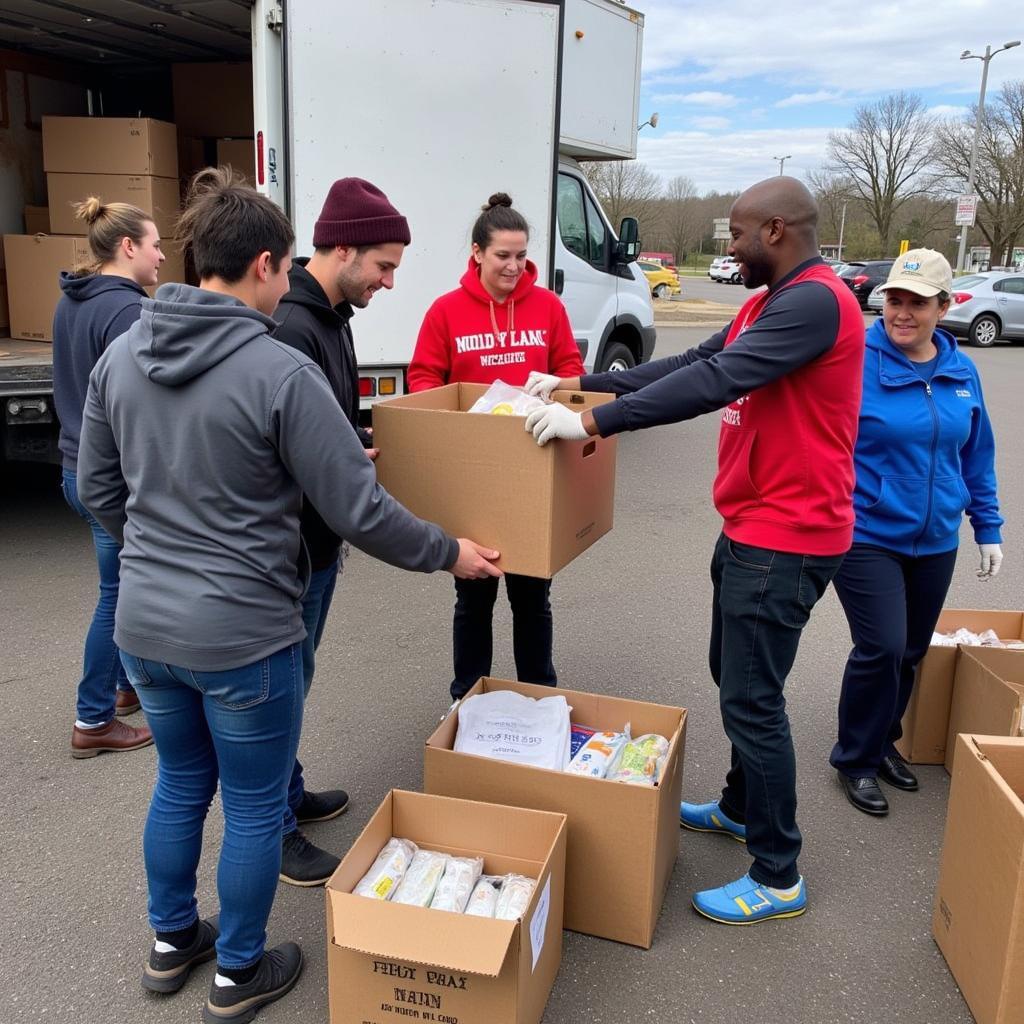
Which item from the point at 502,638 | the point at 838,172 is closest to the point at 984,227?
the point at 838,172

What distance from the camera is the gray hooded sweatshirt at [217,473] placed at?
1912 mm

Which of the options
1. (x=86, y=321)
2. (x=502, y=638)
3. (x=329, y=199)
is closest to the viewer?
(x=329, y=199)

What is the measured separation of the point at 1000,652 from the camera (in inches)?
131

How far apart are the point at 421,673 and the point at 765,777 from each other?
1898mm

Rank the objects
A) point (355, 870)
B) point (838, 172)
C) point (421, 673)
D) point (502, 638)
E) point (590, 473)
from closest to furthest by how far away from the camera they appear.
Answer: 1. point (355, 870)
2. point (590, 473)
3. point (421, 673)
4. point (502, 638)
5. point (838, 172)

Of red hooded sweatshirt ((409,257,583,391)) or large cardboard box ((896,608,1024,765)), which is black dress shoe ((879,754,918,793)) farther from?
red hooded sweatshirt ((409,257,583,391))

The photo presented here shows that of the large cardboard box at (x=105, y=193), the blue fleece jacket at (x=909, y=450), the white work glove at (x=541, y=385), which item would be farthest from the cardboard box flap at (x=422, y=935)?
the large cardboard box at (x=105, y=193)

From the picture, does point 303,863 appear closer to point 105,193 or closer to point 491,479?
point 491,479

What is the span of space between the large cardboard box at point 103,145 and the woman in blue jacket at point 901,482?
520cm

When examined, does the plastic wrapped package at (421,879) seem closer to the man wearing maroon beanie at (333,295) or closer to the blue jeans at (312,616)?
the blue jeans at (312,616)

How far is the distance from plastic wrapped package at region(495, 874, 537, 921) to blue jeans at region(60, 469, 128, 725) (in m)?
1.73

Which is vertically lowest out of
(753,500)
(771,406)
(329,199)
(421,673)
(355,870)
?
(421,673)

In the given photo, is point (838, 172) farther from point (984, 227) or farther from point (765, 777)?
point (765, 777)

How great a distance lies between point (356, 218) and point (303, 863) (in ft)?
5.92
